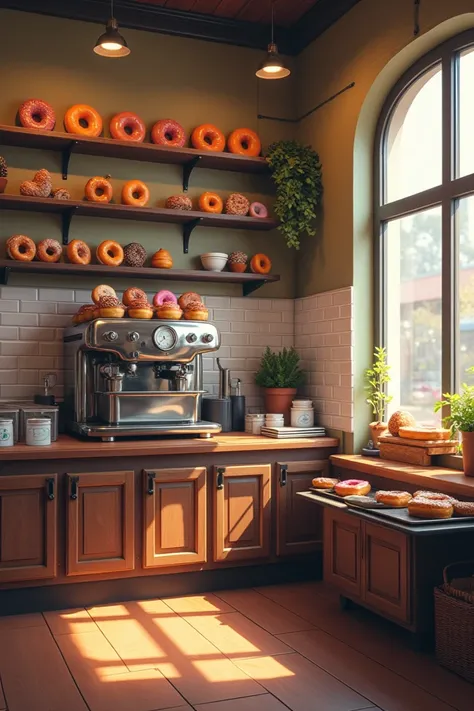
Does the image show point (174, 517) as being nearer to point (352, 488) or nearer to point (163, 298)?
point (352, 488)

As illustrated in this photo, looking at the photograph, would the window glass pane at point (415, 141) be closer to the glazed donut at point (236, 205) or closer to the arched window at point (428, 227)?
the arched window at point (428, 227)

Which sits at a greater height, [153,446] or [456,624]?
[153,446]

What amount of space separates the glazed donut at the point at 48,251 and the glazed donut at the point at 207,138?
3.48 ft

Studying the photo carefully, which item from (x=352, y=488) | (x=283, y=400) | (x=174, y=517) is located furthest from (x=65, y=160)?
(x=352, y=488)

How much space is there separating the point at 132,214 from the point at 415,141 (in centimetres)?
161

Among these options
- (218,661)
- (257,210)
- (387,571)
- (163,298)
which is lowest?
(218,661)

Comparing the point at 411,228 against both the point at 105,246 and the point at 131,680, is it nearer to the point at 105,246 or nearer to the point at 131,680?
the point at 105,246

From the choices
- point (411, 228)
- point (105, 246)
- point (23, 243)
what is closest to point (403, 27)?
point (411, 228)

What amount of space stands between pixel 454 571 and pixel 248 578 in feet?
4.31

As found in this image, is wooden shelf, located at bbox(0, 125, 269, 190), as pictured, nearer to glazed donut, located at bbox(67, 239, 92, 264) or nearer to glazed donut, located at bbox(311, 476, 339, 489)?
glazed donut, located at bbox(67, 239, 92, 264)

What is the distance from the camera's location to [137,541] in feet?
13.0

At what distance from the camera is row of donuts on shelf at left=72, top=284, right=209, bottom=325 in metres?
4.09

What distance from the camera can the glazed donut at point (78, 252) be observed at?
438cm

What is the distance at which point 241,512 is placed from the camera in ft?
13.8
